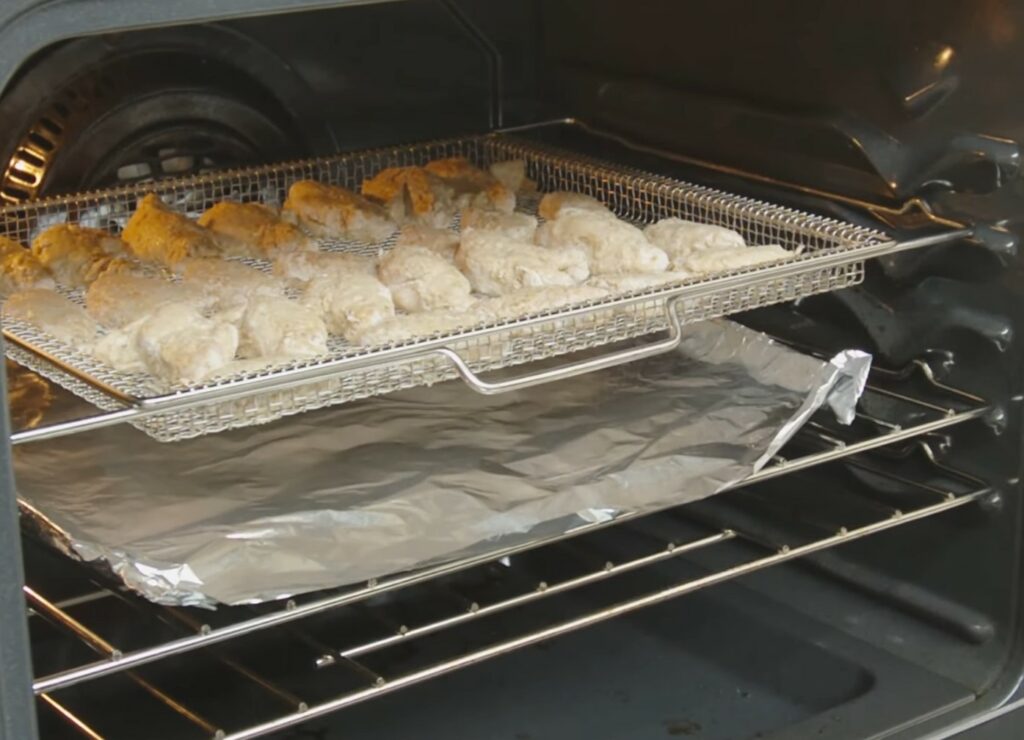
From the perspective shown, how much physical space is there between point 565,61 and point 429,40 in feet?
0.57

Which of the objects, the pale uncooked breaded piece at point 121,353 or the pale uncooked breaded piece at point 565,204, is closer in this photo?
the pale uncooked breaded piece at point 121,353

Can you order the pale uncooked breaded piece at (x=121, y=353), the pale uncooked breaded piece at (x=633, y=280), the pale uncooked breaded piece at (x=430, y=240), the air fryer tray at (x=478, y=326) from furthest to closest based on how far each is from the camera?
the pale uncooked breaded piece at (x=430, y=240) < the pale uncooked breaded piece at (x=633, y=280) < the pale uncooked breaded piece at (x=121, y=353) < the air fryer tray at (x=478, y=326)

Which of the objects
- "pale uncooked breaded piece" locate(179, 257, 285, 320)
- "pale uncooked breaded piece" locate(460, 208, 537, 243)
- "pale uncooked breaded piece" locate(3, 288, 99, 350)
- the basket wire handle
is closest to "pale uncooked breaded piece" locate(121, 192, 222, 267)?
"pale uncooked breaded piece" locate(179, 257, 285, 320)

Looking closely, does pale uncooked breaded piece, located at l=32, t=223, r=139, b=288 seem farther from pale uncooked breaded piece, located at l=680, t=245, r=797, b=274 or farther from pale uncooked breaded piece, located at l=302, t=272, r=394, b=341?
pale uncooked breaded piece, located at l=680, t=245, r=797, b=274

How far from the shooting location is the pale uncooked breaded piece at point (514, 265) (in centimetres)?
135

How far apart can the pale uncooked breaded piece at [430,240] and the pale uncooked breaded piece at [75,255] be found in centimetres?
25

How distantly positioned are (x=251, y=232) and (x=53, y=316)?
28 cm

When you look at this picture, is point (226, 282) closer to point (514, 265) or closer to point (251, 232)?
point (251, 232)

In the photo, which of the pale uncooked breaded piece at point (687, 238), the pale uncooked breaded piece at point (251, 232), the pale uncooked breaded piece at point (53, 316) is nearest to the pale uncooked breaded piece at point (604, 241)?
the pale uncooked breaded piece at point (687, 238)

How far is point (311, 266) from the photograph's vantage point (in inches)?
54.8

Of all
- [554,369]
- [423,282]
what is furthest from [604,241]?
[554,369]

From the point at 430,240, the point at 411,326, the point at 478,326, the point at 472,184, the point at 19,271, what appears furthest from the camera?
the point at 472,184

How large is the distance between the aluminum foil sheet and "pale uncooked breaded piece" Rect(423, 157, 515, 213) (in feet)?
0.68

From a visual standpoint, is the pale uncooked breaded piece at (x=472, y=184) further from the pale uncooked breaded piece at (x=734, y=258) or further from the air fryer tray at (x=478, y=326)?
the pale uncooked breaded piece at (x=734, y=258)
